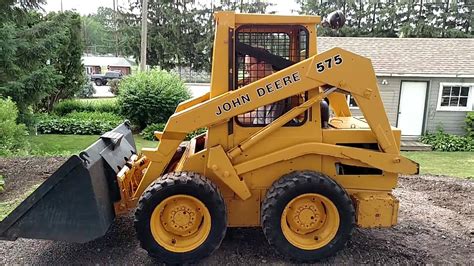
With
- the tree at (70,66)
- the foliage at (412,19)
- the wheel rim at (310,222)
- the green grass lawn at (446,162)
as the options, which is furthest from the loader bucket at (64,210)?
the foliage at (412,19)

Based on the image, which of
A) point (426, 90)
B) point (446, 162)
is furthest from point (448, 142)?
point (446, 162)

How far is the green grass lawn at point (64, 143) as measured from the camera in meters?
10.5

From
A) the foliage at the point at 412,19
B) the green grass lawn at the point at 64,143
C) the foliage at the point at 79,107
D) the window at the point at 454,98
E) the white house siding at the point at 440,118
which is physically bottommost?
the green grass lawn at the point at 64,143

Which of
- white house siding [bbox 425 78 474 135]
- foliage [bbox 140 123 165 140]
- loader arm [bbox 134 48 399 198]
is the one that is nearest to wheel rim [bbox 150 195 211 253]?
loader arm [bbox 134 48 399 198]

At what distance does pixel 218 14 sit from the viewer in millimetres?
3559

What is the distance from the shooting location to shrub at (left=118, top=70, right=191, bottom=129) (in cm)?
1293

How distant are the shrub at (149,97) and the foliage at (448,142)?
8.39 metres

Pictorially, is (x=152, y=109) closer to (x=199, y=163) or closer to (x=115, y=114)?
(x=115, y=114)

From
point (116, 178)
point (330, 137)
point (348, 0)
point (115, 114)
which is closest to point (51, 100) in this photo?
point (115, 114)

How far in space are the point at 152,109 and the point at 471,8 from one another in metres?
32.3

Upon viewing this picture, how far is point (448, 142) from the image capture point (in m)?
12.2

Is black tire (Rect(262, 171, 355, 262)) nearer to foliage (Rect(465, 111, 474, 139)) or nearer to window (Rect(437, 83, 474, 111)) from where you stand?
window (Rect(437, 83, 474, 111))

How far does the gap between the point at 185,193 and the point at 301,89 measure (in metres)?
1.42

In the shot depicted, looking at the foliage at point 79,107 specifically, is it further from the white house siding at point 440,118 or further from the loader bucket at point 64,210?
the loader bucket at point 64,210
